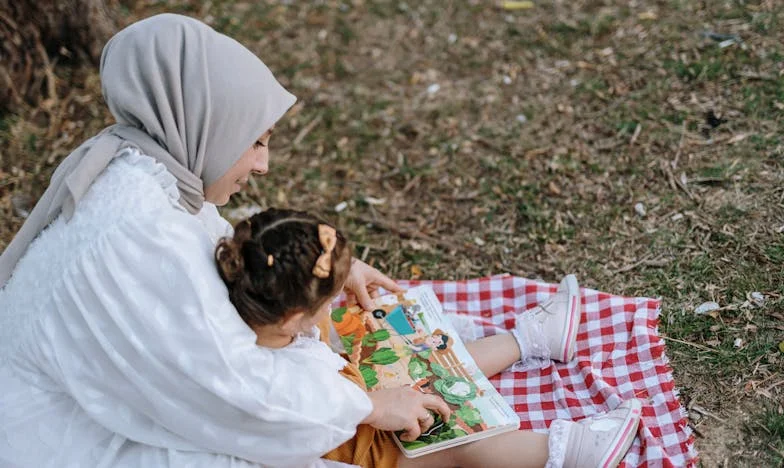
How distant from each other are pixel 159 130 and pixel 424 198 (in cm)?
205

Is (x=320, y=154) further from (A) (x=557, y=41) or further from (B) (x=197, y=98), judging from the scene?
(B) (x=197, y=98)

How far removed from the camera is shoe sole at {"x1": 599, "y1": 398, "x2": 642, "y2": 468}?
2580 millimetres

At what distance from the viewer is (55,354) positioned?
221 centimetres

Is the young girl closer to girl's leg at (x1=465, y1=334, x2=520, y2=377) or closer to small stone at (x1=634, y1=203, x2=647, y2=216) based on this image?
girl's leg at (x1=465, y1=334, x2=520, y2=377)

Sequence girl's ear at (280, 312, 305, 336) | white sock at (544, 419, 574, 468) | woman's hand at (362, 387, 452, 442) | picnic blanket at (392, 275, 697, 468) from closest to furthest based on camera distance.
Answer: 1. girl's ear at (280, 312, 305, 336)
2. woman's hand at (362, 387, 452, 442)
3. white sock at (544, 419, 574, 468)
4. picnic blanket at (392, 275, 697, 468)

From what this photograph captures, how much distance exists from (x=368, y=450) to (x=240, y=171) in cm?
97

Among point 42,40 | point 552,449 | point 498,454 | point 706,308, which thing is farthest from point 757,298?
point 42,40

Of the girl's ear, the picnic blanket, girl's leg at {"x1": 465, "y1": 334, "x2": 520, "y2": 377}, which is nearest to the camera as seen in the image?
the girl's ear

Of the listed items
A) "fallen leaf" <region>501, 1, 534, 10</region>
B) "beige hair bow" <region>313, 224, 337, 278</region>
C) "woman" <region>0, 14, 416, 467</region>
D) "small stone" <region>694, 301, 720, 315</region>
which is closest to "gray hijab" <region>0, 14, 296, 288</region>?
"woman" <region>0, 14, 416, 467</region>

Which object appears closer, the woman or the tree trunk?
the woman

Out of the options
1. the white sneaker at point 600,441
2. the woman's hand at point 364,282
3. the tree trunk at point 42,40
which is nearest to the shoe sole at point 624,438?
the white sneaker at point 600,441

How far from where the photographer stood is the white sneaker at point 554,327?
10.1 ft

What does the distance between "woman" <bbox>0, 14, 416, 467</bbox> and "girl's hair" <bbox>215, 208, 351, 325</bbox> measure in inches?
1.9

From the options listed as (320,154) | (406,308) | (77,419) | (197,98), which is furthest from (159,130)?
(320,154)
